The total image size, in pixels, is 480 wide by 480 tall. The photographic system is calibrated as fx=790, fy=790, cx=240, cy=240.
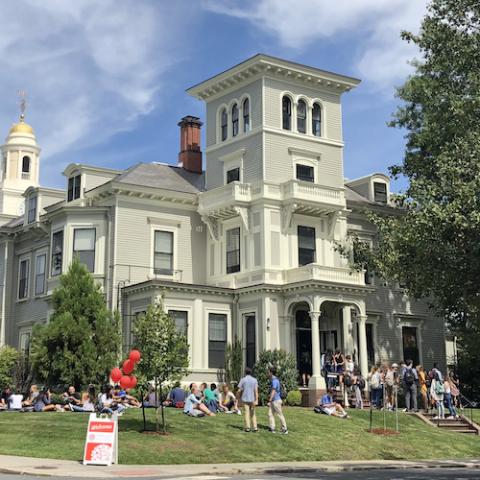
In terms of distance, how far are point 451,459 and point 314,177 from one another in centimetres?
1734

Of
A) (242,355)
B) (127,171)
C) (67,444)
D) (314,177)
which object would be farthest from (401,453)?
(127,171)

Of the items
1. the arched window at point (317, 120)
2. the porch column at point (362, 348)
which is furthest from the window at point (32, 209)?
the porch column at point (362, 348)

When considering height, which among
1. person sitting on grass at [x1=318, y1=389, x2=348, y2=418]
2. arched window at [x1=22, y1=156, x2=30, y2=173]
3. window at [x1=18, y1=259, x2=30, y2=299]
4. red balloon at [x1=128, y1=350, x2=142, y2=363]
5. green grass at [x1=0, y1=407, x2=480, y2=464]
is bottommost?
green grass at [x1=0, y1=407, x2=480, y2=464]

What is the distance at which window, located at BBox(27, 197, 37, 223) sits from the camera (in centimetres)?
4084

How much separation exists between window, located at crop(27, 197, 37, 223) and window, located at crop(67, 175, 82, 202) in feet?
9.96

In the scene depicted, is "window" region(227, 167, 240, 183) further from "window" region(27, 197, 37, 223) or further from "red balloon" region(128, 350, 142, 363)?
"red balloon" region(128, 350, 142, 363)

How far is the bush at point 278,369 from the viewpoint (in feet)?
102

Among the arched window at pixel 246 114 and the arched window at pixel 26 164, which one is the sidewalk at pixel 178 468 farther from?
the arched window at pixel 26 164

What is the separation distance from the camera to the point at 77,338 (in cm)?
3002

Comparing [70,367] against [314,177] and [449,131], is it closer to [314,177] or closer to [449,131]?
[314,177]

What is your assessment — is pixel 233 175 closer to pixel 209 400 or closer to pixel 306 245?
pixel 306 245

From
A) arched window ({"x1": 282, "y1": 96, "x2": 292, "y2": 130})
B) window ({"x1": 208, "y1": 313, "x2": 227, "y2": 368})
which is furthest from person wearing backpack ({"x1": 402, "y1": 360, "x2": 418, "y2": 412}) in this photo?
arched window ({"x1": 282, "y1": 96, "x2": 292, "y2": 130})

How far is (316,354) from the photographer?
1266 inches

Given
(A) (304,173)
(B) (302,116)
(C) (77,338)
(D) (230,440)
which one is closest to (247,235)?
(A) (304,173)
